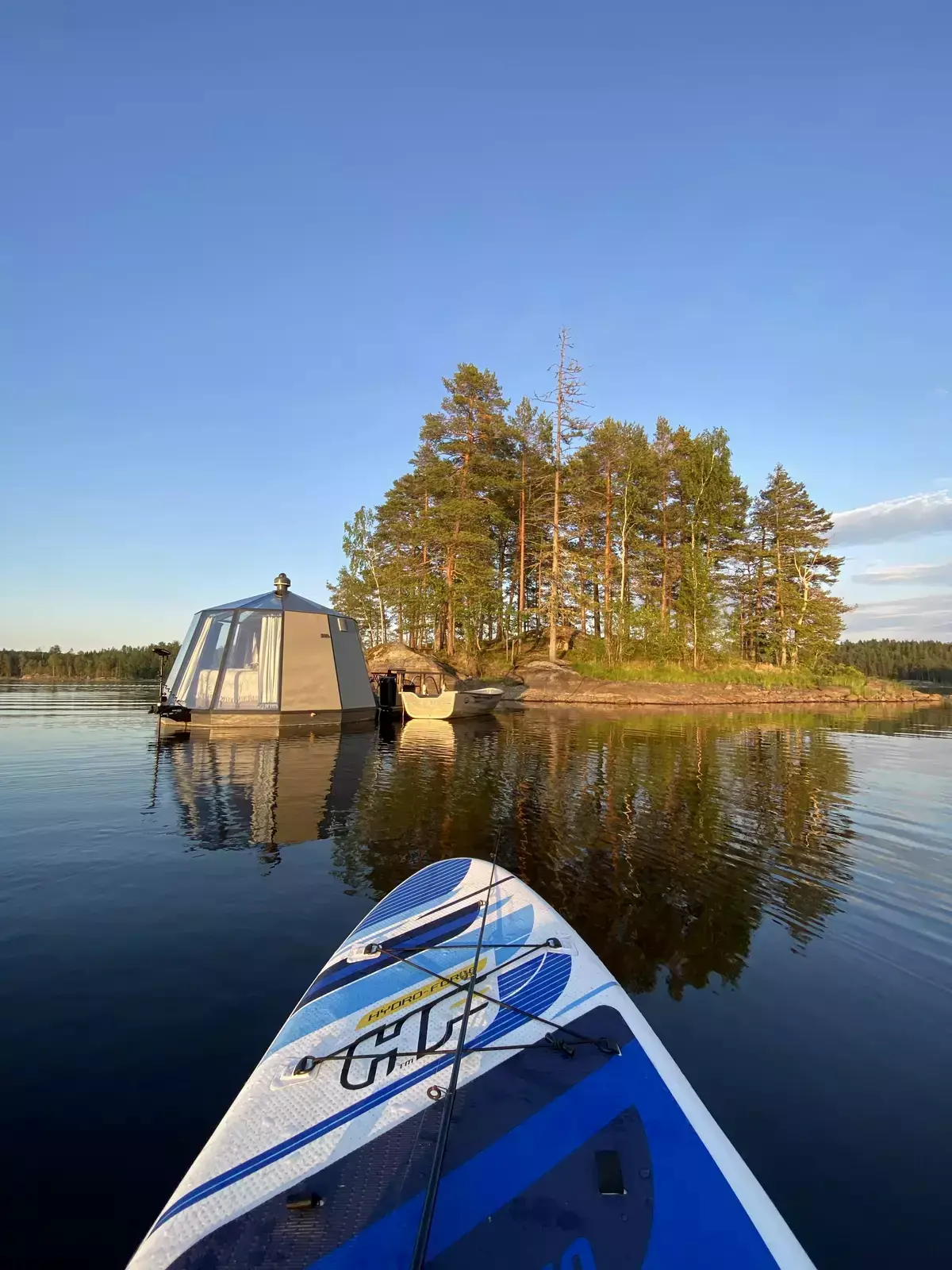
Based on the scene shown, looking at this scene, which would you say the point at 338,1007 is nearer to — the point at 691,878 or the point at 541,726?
the point at 691,878

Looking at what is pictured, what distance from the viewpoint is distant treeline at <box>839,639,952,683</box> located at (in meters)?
104

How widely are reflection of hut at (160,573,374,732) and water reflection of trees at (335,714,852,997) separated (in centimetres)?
526

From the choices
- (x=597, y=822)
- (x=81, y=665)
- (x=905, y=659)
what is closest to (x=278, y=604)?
(x=597, y=822)

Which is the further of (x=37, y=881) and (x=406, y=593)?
(x=406, y=593)

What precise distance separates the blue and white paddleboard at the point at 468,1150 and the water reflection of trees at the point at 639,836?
1827mm

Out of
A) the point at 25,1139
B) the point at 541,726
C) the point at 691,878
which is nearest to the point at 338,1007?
the point at 25,1139

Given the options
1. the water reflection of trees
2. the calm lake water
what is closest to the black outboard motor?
the water reflection of trees

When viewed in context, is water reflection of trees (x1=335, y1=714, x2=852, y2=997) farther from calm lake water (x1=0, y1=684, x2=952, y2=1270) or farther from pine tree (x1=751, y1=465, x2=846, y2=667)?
pine tree (x1=751, y1=465, x2=846, y2=667)

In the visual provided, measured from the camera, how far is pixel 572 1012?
316 cm

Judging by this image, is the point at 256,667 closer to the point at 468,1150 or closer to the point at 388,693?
the point at 388,693

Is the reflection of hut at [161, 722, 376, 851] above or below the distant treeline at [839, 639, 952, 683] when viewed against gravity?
below

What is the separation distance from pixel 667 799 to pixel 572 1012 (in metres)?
7.81

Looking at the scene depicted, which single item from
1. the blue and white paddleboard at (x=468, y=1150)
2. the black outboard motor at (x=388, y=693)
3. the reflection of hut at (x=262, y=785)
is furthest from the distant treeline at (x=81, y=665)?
the blue and white paddleboard at (x=468, y=1150)

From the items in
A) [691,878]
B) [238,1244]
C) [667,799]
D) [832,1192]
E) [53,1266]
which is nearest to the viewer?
[238,1244]
